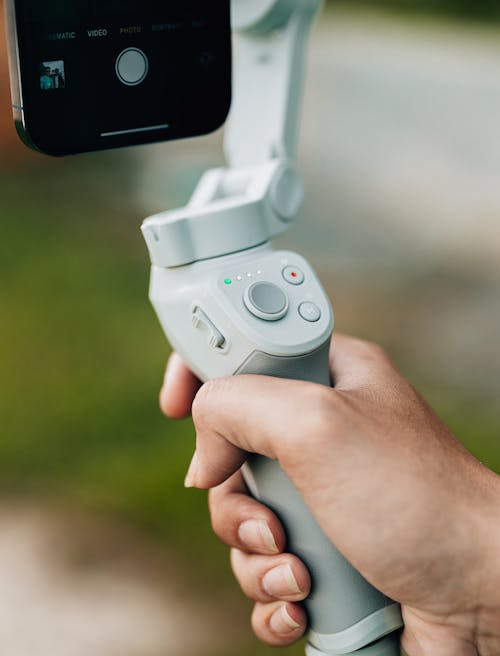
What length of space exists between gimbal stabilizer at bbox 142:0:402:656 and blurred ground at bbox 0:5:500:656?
93cm

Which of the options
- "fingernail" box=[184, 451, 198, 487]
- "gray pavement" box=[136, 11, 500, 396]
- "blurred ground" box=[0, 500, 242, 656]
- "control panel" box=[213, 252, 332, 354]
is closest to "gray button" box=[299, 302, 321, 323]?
"control panel" box=[213, 252, 332, 354]

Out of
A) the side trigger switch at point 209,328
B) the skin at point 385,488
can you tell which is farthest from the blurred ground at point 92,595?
the side trigger switch at point 209,328

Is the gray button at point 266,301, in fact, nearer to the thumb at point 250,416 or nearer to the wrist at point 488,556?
the thumb at point 250,416

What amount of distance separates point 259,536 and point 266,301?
21cm

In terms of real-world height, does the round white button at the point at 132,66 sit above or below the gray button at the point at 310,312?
above

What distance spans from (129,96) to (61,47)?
72 millimetres

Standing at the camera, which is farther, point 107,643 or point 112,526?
point 112,526

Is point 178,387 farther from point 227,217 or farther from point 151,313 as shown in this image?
point 151,313

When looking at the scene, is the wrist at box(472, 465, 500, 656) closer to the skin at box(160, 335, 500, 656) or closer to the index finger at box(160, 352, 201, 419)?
the skin at box(160, 335, 500, 656)

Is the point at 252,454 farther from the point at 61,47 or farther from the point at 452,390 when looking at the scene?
the point at 452,390

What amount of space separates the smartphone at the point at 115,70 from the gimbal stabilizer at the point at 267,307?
0.07 m

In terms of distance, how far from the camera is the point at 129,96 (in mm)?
741

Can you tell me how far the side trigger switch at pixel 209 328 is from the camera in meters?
0.71

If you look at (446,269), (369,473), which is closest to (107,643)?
(369,473)
